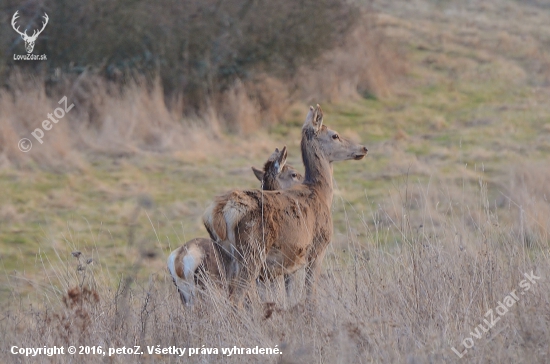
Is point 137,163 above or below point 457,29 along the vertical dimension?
below

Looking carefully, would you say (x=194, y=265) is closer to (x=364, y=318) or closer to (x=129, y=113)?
(x=364, y=318)

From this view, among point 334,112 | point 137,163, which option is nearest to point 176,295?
point 137,163

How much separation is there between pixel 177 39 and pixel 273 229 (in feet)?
37.9

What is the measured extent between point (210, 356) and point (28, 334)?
1305 millimetres

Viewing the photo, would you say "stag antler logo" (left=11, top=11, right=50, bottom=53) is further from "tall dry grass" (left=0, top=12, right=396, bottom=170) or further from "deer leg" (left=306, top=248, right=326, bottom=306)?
"deer leg" (left=306, top=248, right=326, bottom=306)

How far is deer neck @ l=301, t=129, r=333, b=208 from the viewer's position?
24.8 ft

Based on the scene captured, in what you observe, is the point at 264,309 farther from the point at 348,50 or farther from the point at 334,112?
the point at 348,50

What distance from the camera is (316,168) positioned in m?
7.70

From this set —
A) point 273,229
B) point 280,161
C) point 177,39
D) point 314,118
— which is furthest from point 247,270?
point 177,39

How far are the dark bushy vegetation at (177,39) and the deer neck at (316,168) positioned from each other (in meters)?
9.49

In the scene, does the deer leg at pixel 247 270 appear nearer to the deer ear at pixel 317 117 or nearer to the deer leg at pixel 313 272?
the deer leg at pixel 313 272

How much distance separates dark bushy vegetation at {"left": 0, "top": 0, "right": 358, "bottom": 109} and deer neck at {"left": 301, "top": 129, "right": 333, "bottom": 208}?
9.49 meters

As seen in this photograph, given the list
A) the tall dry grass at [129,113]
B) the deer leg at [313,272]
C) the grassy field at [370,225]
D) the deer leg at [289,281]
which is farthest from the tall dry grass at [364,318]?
the tall dry grass at [129,113]

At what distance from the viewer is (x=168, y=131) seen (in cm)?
1611
